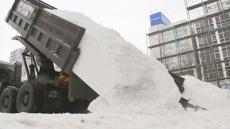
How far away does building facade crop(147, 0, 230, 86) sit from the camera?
29781 millimetres

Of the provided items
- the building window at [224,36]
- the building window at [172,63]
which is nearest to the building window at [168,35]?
the building window at [172,63]

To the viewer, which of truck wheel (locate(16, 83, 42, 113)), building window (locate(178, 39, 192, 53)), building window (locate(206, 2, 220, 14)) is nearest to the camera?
truck wheel (locate(16, 83, 42, 113))

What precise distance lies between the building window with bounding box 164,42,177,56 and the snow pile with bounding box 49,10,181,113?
3462 cm

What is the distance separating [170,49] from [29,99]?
35310 mm

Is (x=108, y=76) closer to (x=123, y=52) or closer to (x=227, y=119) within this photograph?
(x=123, y=52)

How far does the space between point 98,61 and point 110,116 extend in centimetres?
179

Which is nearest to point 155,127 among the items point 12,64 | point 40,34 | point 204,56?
point 40,34

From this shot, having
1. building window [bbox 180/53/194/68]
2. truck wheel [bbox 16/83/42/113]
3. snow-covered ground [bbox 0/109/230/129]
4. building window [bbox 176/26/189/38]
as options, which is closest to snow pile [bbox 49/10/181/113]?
snow-covered ground [bbox 0/109/230/129]

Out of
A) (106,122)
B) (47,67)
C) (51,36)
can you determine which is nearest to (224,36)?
(47,67)

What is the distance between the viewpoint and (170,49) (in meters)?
40.9

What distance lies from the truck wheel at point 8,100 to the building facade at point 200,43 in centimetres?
2136

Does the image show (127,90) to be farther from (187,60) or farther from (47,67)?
(187,60)

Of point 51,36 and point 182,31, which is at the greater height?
point 182,31

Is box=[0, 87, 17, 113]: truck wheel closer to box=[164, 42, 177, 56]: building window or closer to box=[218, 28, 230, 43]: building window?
box=[218, 28, 230, 43]: building window
